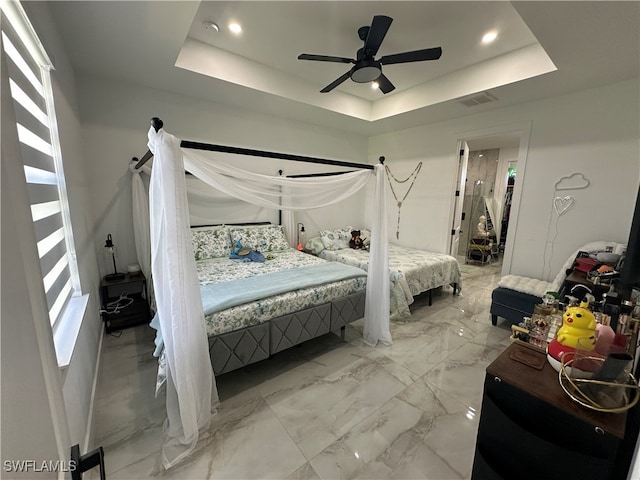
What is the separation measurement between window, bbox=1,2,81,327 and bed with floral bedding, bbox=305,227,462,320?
2.89 metres

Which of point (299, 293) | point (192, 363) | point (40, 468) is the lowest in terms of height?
point (192, 363)

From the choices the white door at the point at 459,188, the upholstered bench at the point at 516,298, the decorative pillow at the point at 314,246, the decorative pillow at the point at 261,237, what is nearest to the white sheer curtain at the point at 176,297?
the decorative pillow at the point at 261,237

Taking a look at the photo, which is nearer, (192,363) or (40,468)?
(40,468)

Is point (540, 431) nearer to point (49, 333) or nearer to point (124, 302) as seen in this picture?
point (49, 333)

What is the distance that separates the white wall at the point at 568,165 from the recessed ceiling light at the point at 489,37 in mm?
1272

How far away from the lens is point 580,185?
306 centimetres

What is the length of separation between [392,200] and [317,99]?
7.77ft

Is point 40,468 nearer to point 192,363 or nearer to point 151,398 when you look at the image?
point 192,363

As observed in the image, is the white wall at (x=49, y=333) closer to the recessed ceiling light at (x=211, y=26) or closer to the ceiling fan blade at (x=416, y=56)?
the recessed ceiling light at (x=211, y=26)

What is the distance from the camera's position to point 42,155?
1.46m

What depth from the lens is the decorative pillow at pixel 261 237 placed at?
3.59 metres

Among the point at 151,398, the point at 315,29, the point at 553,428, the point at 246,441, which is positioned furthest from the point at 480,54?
the point at 151,398

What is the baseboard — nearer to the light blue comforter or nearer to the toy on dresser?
the light blue comforter

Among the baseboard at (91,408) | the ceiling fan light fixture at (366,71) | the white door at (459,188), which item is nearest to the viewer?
the baseboard at (91,408)
